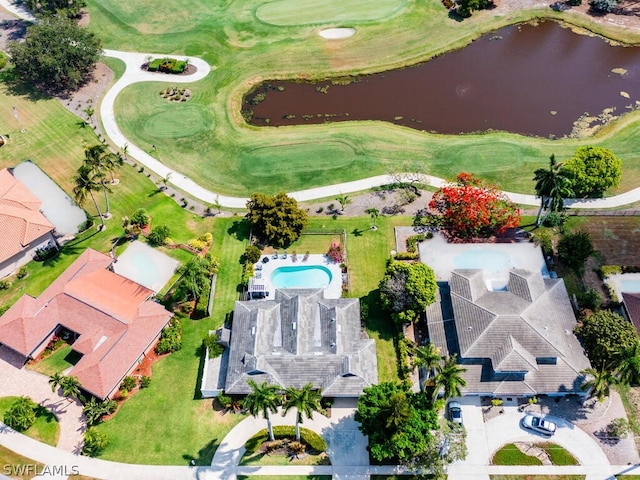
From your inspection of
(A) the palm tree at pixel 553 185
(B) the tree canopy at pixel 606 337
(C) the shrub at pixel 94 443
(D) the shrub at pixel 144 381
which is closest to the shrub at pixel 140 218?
(D) the shrub at pixel 144 381

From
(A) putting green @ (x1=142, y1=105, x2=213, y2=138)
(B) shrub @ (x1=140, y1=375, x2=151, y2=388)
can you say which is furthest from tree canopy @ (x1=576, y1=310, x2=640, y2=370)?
(A) putting green @ (x1=142, y1=105, x2=213, y2=138)

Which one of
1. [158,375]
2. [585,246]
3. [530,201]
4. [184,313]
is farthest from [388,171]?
[158,375]

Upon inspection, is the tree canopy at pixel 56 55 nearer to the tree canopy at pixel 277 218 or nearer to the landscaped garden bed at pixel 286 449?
the tree canopy at pixel 277 218

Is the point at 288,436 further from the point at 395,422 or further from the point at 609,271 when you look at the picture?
the point at 609,271

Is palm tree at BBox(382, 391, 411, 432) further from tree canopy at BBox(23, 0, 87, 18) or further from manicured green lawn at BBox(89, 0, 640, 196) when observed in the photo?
tree canopy at BBox(23, 0, 87, 18)

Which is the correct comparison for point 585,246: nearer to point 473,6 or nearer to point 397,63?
point 397,63
